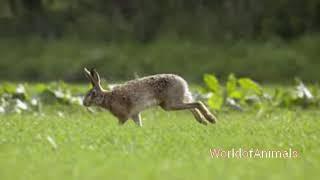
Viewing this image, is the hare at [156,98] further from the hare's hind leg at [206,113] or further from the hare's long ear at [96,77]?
the hare's long ear at [96,77]

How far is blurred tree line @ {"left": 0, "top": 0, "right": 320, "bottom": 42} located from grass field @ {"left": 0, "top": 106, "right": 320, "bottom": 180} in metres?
16.7

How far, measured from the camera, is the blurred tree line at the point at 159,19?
3219 cm

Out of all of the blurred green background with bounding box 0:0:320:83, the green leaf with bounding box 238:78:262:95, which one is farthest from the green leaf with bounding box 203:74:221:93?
the blurred green background with bounding box 0:0:320:83

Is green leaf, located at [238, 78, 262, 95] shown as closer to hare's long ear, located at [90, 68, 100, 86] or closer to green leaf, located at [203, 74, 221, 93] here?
green leaf, located at [203, 74, 221, 93]

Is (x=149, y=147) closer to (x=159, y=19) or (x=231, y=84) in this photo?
(x=231, y=84)

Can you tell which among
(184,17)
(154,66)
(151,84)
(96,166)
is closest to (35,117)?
(151,84)

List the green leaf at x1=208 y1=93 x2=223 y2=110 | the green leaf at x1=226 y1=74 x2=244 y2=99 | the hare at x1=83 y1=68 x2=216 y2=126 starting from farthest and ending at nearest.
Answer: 1. the green leaf at x1=226 y1=74 x2=244 y2=99
2. the green leaf at x1=208 y1=93 x2=223 y2=110
3. the hare at x1=83 y1=68 x2=216 y2=126

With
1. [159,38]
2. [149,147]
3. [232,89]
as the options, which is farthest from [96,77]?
[159,38]

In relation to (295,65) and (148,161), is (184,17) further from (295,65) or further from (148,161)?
(148,161)

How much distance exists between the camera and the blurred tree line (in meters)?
32.2

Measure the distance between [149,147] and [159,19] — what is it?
23.0 m

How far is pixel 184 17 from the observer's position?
108 feet

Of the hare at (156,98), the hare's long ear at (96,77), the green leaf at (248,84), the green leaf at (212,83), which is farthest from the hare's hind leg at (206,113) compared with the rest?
the green leaf at (212,83)

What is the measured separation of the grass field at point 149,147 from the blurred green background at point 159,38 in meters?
14.1
